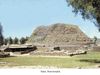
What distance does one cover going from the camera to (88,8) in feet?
92.5

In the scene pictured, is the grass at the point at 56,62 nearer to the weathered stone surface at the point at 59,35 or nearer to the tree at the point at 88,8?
the tree at the point at 88,8

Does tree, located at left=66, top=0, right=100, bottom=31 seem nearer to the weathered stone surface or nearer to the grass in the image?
the grass

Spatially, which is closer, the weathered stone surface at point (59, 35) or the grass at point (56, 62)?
the grass at point (56, 62)

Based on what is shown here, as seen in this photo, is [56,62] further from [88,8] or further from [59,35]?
[59,35]

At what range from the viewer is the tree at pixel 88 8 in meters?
28.3

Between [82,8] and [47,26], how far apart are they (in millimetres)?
70293

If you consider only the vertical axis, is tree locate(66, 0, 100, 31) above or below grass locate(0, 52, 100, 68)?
above

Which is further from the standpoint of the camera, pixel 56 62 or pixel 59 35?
pixel 59 35

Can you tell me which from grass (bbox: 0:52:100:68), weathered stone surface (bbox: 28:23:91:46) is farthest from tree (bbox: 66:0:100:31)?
weathered stone surface (bbox: 28:23:91:46)

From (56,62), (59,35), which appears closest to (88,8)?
(56,62)

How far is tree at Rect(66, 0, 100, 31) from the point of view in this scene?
28.3 m

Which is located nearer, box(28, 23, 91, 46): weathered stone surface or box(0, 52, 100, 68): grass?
box(0, 52, 100, 68): grass

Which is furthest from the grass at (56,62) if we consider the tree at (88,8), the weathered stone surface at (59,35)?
the weathered stone surface at (59,35)

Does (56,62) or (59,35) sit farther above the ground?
(59,35)
